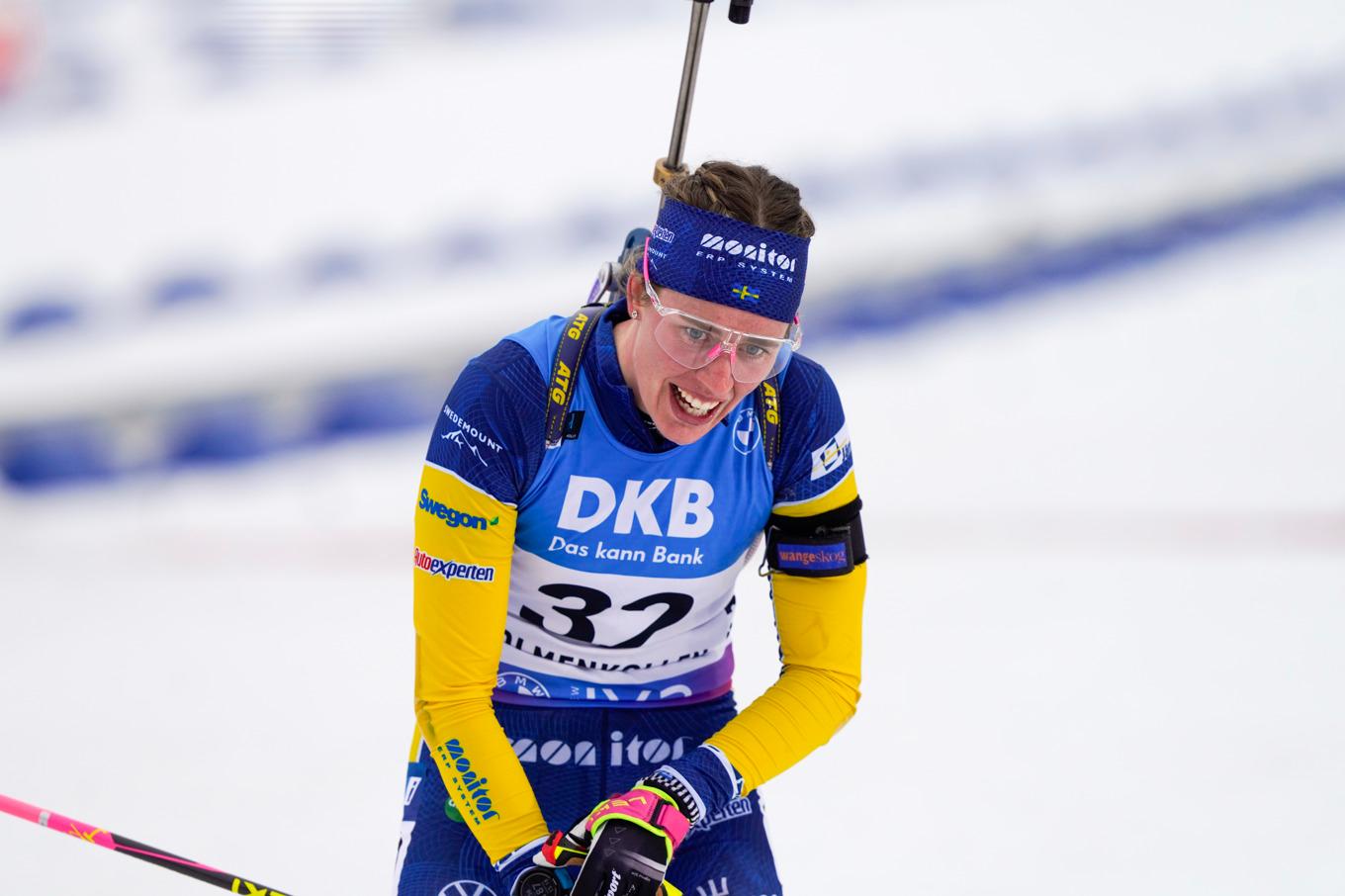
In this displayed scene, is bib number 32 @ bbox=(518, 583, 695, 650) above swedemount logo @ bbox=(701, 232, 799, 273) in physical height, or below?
below

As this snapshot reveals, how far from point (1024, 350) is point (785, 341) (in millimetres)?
→ 4650

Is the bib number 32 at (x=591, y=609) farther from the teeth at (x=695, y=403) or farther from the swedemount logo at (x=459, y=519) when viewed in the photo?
the teeth at (x=695, y=403)

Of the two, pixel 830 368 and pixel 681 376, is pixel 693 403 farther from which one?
pixel 830 368

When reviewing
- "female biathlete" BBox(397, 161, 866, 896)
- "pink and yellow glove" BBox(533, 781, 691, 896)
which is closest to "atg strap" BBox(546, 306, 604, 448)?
"female biathlete" BBox(397, 161, 866, 896)

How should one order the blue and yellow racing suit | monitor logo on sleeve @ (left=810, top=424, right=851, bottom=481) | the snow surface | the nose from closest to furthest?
the nose < the blue and yellow racing suit < monitor logo on sleeve @ (left=810, top=424, right=851, bottom=481) < the snow surface

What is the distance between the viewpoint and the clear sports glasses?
1.86 m

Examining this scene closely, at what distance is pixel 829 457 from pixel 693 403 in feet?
0.92

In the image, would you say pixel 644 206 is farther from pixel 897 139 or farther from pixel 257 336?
pixel 257 336

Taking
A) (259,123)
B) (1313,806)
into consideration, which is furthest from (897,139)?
(1313,806)

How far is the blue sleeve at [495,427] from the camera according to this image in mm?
1923

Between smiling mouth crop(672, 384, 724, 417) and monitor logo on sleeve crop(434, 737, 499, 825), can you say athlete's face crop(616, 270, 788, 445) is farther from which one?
monitor logo on sleeve crop(434, 737, 499, 825)

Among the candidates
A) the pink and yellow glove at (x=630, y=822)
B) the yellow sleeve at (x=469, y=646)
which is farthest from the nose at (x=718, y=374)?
the pink and yellow glove at (x=630, y=822)

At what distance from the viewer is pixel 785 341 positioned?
6.29 ft

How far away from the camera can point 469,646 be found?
6.51 ft
